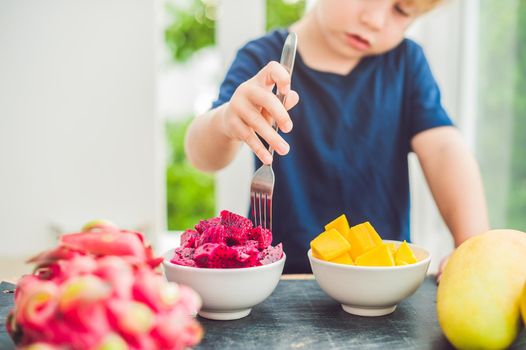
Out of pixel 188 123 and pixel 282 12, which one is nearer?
pixel 282 12

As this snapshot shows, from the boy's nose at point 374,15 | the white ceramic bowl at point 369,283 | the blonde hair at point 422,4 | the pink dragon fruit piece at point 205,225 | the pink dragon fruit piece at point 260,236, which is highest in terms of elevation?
the blonde hair at point 422,4

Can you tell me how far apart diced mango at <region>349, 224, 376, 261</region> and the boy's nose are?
0.51m

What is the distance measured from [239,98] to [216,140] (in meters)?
0.24

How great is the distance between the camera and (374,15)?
41.5 inches

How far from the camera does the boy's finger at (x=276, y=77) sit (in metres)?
0.76

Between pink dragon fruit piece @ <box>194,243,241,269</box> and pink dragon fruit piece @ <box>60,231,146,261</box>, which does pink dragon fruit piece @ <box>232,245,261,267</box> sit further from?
pink dragon fruit piece @ <box>60,231,146,261</box>

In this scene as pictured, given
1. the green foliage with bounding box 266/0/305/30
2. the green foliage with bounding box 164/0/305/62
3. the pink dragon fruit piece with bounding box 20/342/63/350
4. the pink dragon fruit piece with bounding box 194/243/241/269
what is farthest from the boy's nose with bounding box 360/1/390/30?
the green foliage with bounding box 164/0/305/62

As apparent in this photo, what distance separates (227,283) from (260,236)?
0.09m

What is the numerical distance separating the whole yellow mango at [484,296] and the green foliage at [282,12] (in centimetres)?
153

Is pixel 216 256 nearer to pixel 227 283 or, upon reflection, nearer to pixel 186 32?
pixel 227 283

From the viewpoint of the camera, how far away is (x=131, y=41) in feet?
5.64

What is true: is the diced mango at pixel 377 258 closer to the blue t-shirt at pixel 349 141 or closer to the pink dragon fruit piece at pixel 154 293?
the pink dragon fruit piece at pixel 154 293

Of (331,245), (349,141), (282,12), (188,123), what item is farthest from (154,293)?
(188,123)

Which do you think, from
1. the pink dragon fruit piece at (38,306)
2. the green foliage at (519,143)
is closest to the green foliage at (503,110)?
the green foliage at (519,143)
